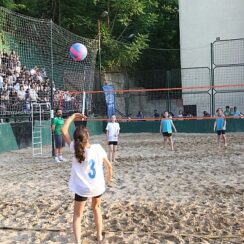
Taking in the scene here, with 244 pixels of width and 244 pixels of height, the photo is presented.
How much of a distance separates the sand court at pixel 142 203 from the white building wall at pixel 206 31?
43.4ft

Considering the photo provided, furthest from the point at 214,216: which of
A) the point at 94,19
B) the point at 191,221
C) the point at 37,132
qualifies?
the point at 94,19

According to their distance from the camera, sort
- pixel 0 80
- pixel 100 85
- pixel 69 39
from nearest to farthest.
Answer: pixel 0 80 < pixel 69 39 < pixel 100 85

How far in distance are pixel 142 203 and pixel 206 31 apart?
20368 mm

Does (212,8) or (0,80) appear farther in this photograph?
(212,8)

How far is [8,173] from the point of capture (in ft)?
34.1

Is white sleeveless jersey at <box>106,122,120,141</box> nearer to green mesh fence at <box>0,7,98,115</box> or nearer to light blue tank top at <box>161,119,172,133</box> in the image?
green mesh fence at <box>0,7,98,115</box>

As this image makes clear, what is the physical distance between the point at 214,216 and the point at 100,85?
18.3 metres

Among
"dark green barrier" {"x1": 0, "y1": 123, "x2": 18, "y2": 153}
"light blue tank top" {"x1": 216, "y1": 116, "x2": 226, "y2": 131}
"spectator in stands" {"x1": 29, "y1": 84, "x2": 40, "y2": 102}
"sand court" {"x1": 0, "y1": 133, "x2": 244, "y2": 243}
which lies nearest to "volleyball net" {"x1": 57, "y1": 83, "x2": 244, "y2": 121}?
"spectator in stands" {"x1": 29, "y1": 84, "x2": 40, "y2": 102}

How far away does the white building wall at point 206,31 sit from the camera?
24.3m

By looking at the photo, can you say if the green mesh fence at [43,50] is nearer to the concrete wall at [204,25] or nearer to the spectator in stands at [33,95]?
the spectator in stands at [33,95]

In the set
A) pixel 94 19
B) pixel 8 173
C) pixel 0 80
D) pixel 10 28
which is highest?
pixel 94 19

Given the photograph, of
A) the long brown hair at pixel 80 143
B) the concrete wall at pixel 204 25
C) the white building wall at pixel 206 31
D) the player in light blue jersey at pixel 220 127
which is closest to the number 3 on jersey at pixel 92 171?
the long brown hair at pixel 80 143

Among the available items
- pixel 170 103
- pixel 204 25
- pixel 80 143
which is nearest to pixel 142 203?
pixel 80 143

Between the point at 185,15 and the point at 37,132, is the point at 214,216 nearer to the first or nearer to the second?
the point at 37,132
